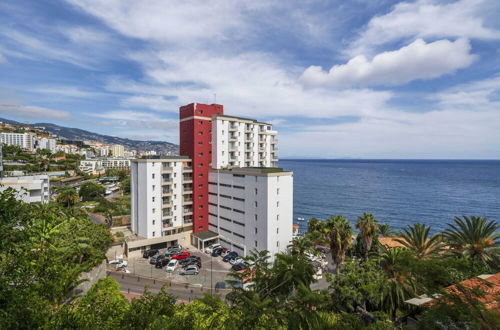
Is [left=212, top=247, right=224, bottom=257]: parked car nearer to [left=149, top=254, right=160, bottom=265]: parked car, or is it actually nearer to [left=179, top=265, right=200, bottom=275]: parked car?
[left=179, top=265, right=200, bottom=275]: parked car

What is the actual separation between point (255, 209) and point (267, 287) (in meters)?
19.4

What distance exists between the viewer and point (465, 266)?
23422mm

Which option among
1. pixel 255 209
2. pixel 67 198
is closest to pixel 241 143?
pixel 255 209

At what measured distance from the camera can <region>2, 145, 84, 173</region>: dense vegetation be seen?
116463mm

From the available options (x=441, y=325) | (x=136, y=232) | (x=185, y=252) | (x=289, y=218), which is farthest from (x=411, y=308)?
(x=136, y=232)

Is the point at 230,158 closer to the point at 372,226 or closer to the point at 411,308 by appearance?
the point at 372,226

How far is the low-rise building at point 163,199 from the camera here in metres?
51.1

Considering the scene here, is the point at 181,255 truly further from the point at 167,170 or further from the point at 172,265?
the point at 167,170

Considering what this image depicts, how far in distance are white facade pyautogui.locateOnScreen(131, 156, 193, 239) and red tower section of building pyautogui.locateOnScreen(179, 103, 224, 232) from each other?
1.46 meters

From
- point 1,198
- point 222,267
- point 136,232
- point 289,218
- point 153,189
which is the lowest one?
point 222,267

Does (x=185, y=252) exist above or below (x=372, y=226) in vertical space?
below

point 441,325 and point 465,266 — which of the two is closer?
point 441,325

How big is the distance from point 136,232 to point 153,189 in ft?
35.3

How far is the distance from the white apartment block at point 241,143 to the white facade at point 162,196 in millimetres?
7902
